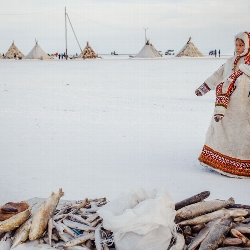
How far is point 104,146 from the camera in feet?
20.1

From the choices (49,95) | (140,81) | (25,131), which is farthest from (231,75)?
(140,81)

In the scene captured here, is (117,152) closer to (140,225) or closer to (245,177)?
(245,177)

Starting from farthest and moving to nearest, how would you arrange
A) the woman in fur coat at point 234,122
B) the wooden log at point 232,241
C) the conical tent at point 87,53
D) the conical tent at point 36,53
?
the conical tent at point 36,53, the conical tent at point 87,53, the woman in fur coat at point 234,122, the wooden log at point 232,241

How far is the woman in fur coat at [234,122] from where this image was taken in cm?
444

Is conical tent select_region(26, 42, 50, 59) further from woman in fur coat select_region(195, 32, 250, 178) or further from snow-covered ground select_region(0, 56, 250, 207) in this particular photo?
woman in fur coat select_region(195, 32, 250, 178)

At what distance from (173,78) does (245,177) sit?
14.7 metres

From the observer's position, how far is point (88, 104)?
10867 mm

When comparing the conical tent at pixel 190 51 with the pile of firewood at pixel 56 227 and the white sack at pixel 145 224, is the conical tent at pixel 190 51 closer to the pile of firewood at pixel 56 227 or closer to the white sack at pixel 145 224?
the pile of firewood at pixel 56 227

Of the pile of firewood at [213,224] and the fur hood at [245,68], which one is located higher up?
the fur hood at [245,68]

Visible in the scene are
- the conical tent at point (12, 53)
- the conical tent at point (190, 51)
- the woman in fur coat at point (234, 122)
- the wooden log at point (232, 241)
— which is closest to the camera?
the wooden log at point (232, 241)

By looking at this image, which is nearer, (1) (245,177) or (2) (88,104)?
(1) (245,177)

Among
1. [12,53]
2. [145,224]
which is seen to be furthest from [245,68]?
[12,53]

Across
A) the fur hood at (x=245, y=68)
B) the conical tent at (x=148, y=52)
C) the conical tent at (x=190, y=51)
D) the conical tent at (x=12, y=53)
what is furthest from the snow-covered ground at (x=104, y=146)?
the conical tent at (x=12, y=53)

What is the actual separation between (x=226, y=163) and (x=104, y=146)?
2.08 metres
